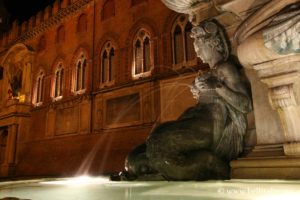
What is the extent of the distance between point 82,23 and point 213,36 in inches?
550

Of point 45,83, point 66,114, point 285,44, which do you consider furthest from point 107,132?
point 285,44

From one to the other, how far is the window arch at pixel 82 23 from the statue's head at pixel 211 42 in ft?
44.4

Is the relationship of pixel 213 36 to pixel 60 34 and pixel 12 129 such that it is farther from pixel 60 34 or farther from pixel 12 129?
pixel 12 129

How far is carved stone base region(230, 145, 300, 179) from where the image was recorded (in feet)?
6.91

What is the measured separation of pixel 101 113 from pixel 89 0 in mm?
6127

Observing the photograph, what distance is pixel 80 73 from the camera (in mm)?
15383

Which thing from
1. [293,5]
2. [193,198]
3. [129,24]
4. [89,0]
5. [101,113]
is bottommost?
[193,198]

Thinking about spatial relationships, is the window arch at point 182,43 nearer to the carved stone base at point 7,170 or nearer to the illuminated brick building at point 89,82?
the illuminated brick building at point 89,82

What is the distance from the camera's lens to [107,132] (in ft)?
41.9

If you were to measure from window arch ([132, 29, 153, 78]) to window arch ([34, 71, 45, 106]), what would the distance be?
7132 mm

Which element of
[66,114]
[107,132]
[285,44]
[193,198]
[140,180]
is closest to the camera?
[193,198]

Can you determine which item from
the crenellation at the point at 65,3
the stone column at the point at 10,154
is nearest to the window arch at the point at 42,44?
the crenellation at the point at 65,3

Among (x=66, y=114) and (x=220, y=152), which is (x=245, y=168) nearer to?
Answer: (x=220, y=152)

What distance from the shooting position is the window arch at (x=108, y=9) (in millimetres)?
14484
